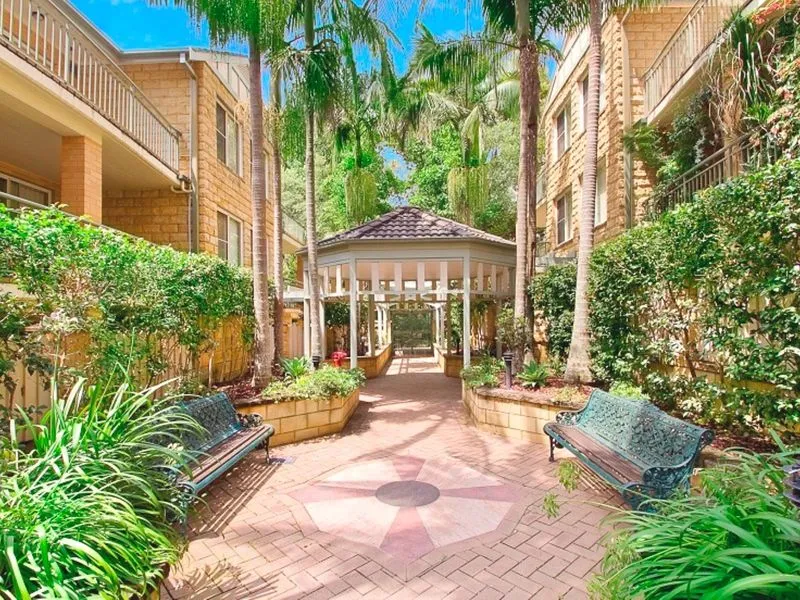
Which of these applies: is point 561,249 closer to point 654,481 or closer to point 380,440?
point 380,440

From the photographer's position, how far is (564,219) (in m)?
14.5

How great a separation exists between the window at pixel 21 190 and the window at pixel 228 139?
4116 mm

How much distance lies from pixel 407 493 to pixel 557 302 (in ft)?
20.0

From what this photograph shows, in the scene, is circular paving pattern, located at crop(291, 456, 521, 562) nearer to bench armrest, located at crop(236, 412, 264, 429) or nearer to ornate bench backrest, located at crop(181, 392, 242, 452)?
ornate bench backrest, located at crop(181, 392, 242, 452)

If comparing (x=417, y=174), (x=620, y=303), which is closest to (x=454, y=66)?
(x=620, y=303)

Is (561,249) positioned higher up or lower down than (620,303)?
higher up

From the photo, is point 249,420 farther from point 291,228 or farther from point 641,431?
point 291,228

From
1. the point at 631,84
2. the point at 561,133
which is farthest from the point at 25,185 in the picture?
the point at 561,133

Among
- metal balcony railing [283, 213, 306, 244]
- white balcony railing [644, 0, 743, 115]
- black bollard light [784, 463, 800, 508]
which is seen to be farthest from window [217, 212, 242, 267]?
black bollard light [784, 463, 800, 508]

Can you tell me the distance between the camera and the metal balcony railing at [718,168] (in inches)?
248

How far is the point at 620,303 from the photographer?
23.8 ft

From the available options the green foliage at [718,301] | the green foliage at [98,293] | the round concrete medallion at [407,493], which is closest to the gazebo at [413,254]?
the green foliage at [718,301]

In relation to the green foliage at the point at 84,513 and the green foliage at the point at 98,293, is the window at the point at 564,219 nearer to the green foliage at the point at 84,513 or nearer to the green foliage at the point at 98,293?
the green foliage at the point at 98,293

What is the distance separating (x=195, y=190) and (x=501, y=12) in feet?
26.9
